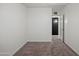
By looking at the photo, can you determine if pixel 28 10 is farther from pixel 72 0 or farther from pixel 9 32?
pixel 72 0

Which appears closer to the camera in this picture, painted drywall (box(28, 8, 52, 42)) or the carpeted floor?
the carpeted floor

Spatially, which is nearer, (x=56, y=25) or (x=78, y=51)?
(x=78, y=51)

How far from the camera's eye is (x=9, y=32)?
4035 mm

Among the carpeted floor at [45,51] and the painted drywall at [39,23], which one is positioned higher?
the painted drywall at [39,23]

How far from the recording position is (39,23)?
7.25m

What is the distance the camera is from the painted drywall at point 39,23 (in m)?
7.20

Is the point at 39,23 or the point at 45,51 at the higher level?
the point at 39,23

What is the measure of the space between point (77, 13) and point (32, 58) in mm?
3952

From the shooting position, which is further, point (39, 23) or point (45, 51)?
point (39, 23)

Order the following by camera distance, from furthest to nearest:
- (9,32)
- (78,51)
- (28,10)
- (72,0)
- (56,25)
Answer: (56,25) → (28,10) → (78,51) → (9,32) → (72,0)

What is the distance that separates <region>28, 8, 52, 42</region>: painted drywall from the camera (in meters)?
7.20

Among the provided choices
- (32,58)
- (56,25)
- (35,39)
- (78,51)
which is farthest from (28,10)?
(32,58)

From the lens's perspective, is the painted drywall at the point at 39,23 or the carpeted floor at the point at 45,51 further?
the painted drywall at the point at 39,23

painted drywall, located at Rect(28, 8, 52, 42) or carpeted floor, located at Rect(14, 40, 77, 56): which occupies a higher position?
painted drywall, located at Rect(28, 8, 52, 42)
